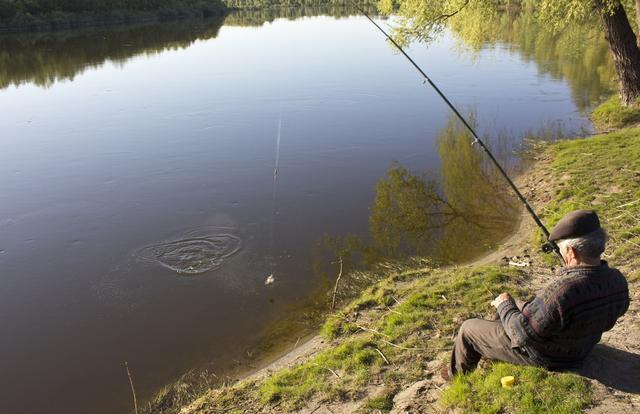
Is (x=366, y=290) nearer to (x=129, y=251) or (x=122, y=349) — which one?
(x=122, y=349)

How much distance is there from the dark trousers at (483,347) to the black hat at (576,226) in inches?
35.7

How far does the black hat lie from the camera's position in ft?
10.8

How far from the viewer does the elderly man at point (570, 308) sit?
3334 millimetres

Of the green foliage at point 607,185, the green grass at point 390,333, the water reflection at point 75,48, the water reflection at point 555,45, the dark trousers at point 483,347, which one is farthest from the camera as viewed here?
the water reflection at point 75,48

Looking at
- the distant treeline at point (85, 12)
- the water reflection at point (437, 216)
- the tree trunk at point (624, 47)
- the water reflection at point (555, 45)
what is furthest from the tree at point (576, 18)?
the distant treeline at point (85, 12)

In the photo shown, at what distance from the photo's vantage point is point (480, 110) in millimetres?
18203

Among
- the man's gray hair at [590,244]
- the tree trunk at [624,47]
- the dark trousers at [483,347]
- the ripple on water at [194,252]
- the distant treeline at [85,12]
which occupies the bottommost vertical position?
the ripple on water at [194,252]

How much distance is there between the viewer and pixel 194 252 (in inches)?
374

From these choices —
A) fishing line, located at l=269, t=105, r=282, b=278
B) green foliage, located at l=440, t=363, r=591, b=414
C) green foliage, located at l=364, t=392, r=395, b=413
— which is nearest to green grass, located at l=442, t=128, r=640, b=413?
green foliage, located at l=440, t=363, r=591, b=414

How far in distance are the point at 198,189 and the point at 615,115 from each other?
11435 millimetres

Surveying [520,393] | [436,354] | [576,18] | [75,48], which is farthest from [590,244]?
[75,48]

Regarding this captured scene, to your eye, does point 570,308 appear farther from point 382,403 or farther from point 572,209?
point 572,209

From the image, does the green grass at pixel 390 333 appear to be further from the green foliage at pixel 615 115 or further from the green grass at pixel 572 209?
the green foliage at pixel 615 115

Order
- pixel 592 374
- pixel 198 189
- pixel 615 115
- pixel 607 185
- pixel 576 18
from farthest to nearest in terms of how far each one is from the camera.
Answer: pixel 576 18
pixel 615 115
pixel 198 189
pixel 607 185
pixel 592 374
